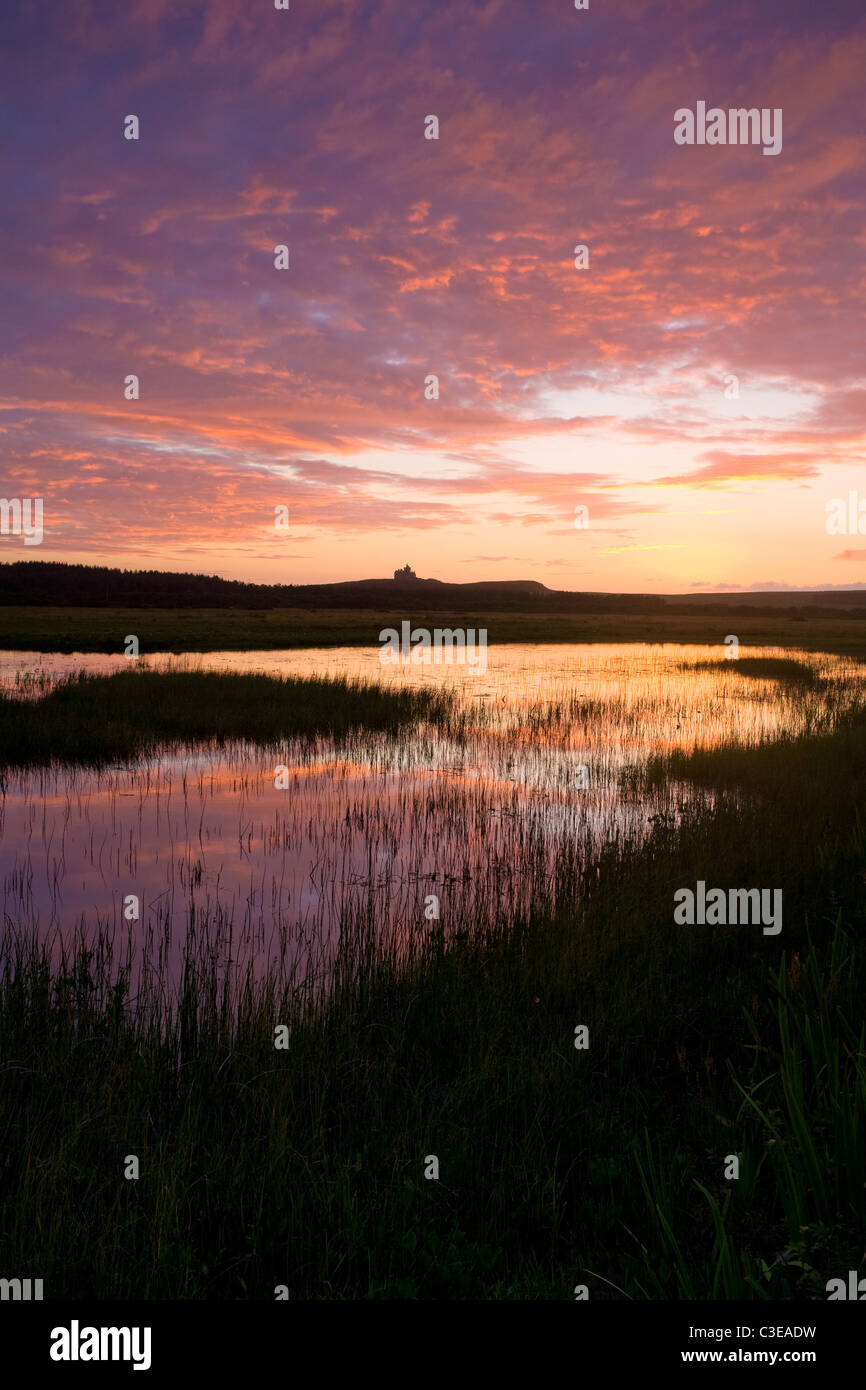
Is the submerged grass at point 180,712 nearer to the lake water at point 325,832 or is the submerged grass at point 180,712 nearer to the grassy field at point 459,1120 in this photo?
the lake water at point 325,832

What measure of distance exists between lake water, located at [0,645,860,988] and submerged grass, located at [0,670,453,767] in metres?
1.41

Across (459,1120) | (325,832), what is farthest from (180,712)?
(459,1120)

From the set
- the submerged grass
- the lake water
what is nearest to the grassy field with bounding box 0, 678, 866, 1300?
the lake water

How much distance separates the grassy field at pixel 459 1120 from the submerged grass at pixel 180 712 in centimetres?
1197

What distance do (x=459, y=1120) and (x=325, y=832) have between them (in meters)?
7.67

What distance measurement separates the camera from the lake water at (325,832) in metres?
8.02

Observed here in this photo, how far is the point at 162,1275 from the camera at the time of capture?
10.9 ft

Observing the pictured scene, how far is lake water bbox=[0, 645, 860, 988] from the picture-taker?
8.02 meters

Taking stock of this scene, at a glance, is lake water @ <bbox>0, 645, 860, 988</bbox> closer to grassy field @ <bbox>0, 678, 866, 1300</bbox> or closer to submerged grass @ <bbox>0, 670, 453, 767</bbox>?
grassy field @ <bbox>0, 678, 866, 1300</bbox>

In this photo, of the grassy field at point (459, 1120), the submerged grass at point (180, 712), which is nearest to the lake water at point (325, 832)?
the grassy field at point (459, 1120)

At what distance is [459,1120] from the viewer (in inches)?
177

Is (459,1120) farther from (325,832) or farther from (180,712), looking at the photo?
(180,712)

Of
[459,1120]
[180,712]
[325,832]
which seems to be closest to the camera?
[459,1120]
